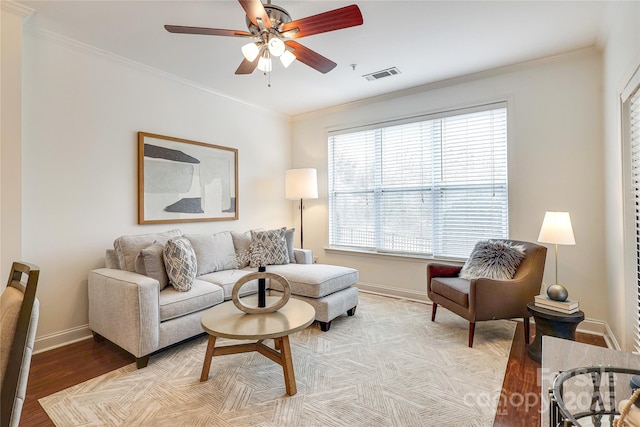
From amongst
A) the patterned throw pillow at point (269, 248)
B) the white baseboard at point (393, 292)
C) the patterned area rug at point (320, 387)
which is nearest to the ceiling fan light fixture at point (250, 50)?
the patterned throw pillow at point (269, 248)

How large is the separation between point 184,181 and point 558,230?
3674mm

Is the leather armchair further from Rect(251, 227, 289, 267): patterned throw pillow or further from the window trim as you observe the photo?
Rect(251, 227, 289, 267): patterned throw pillow

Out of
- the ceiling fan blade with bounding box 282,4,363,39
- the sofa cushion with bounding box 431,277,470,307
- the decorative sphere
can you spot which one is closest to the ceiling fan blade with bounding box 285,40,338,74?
the ceiling fan blade with bounding box 282,4,363,39

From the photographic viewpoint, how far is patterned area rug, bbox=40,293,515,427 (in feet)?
5.71

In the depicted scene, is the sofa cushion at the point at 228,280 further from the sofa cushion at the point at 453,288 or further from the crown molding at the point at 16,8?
the crown molding at the point at 16,8

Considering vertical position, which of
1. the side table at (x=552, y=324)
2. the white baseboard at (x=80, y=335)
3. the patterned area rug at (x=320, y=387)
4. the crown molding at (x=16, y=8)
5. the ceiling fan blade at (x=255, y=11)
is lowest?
the patterned area rug at (x=320, y=387)

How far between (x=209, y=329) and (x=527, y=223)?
320cm

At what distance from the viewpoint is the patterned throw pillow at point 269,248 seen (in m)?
3.55

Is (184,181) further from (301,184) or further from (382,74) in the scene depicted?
(382,74)

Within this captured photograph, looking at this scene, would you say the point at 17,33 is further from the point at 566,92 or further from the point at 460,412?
the point at 566,92

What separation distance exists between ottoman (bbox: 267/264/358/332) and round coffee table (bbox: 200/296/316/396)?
63 cm

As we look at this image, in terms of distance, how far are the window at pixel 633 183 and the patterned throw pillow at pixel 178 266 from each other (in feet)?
10.7

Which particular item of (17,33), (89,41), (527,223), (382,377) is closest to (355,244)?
(527,223)

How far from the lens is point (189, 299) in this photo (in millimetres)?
2561
